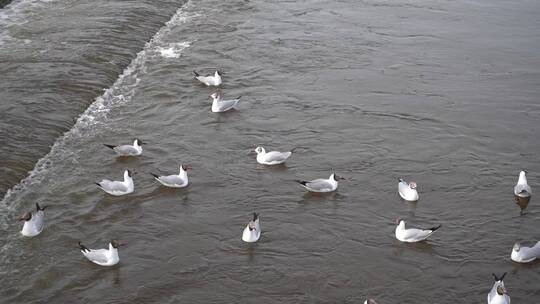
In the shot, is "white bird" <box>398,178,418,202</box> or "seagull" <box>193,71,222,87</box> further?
"seagull" <box>193,71,222,87</box>

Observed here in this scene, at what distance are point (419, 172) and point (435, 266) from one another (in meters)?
3.70

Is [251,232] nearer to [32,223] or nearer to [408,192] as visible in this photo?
[408,192]

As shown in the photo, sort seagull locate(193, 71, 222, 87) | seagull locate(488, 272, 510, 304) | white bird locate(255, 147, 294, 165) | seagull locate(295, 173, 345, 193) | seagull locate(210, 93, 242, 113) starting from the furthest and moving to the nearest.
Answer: seagull locate(193, 71, 222, 87) < seagull locate(210, 93, 242, 113) < white bird locate(255, 147, 294, 165) < seagull locate(295, 173, 345, 193) < seagull locate(488, 272, 510, 304)

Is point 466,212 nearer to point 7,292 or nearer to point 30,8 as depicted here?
point 7,292

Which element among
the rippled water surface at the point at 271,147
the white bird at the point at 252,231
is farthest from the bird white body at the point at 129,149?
the white bird at the point at 252,231

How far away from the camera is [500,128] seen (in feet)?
59.5

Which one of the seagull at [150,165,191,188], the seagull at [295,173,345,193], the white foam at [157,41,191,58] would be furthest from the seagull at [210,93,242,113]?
the white foam at [157,41,191,58]

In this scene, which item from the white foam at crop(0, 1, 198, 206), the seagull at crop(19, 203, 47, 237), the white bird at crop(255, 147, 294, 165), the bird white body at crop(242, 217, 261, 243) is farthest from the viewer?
the white bird at crop(255, 147, 294, 165)

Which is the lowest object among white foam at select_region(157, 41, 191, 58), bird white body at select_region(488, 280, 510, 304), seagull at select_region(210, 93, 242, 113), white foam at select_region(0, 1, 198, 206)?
white foam at select_region(0, 1, 198, 206)

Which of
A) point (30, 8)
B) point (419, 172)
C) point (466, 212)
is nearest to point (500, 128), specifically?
point (419, 172)

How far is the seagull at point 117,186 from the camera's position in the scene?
47.5 feet

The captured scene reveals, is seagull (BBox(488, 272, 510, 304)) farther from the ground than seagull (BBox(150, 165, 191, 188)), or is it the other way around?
seagull (BBox(488, 272, 510, 304))

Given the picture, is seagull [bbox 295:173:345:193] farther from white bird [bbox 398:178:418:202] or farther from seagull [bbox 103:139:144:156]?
seagull [bbox 103:139:144:156]

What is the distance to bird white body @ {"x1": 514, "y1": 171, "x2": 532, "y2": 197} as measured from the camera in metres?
14.6
